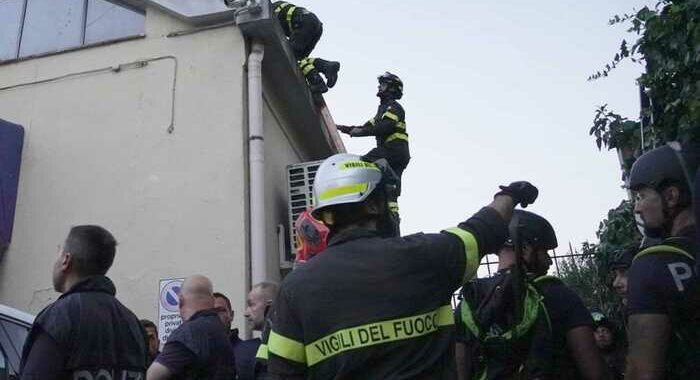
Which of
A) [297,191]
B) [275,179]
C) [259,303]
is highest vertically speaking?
[275,179]

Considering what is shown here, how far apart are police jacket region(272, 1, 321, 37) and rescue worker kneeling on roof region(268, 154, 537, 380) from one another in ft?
23.1

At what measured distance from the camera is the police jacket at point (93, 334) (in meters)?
3.13

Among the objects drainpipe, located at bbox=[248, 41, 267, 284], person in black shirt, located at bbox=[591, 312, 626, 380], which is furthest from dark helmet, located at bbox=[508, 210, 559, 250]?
drainpipe, located at bbox=[248, 41, 267, 284]

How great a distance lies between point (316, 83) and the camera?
9539 mm

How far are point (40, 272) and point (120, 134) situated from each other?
161 centimetres

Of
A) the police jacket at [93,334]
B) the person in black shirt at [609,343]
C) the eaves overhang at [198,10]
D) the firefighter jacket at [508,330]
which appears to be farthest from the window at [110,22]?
the firefighter jacket at [508,330]

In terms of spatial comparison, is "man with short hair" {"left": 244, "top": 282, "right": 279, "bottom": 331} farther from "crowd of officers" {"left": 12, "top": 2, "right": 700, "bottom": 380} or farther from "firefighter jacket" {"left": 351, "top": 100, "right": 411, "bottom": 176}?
"firefighter jacket" {"left": 351, "top": 100, "right": 411, "bottom": 176}

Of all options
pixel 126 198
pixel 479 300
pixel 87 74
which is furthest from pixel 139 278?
pixel 479 300

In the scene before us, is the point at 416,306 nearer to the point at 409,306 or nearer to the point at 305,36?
the point at 409,306

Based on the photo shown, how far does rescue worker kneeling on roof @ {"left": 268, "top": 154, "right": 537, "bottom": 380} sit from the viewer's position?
7.77ft

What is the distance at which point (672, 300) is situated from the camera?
2766 millimetres

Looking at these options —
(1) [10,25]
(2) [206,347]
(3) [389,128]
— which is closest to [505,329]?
(2) [206,347]

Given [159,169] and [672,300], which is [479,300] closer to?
[672,300]

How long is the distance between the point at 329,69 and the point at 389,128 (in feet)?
4.77
